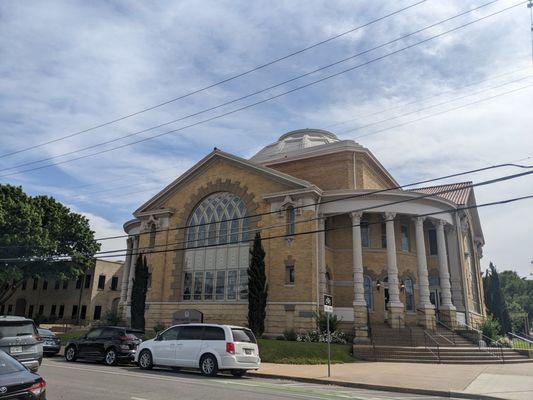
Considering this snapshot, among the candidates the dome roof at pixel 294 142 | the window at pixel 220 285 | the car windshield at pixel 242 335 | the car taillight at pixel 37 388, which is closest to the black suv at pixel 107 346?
the car windshield at pixel 242 335

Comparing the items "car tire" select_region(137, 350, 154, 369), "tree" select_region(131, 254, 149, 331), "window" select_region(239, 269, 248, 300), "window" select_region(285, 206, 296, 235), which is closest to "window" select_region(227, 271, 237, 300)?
"window" select_region(239, 269, 248, 300)

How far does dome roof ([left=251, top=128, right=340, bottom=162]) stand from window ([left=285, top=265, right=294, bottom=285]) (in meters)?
11.3

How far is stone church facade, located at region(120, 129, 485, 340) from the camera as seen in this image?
2587 cm

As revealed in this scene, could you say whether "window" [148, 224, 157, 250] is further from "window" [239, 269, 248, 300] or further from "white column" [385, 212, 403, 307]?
"white column" [385, 212, 403, 307]

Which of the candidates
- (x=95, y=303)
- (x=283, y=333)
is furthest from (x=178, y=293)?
(x=95, y=303)

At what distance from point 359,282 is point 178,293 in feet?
39.5

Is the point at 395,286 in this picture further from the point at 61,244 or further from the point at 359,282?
the point at 61,244

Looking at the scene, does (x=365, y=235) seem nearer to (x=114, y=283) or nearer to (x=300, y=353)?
(x=300, y=353)

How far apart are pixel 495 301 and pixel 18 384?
172 feet

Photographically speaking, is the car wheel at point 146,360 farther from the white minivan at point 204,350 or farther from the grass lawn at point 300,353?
the grass lawn at point 300,353

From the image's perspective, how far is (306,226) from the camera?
26359 millimetres

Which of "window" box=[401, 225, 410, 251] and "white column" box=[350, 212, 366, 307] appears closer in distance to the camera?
"white column" box=[350, 212, 366, 307]

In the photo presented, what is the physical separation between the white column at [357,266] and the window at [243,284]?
6610mm

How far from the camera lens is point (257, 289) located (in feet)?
84.0
